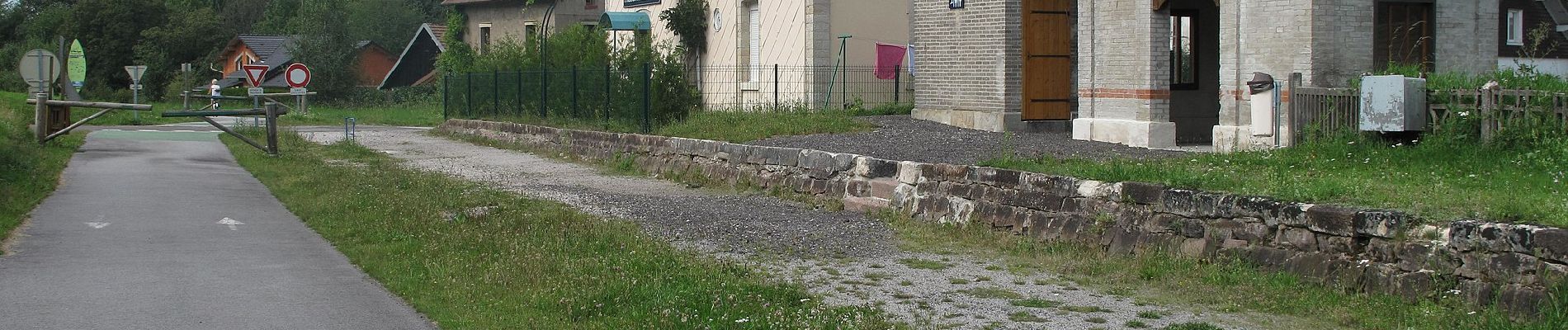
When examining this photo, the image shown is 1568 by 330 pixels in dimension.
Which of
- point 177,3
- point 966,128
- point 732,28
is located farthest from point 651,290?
point 177,3

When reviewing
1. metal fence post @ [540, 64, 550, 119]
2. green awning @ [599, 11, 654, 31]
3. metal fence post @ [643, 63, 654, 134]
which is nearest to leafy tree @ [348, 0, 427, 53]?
green awning @ [599, 11, 654, 31]

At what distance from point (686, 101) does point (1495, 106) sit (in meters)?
13.5

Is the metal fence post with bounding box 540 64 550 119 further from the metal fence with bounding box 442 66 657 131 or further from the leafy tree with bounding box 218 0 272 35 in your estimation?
the leafy tree with bounding box 218 0 272 35

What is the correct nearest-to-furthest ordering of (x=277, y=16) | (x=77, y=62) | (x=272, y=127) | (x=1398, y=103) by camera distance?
(x=1398, y=103) → (x=272, y=127) → (x=77, y=62) → (x=277, y=16)

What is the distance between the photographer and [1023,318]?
292 inches

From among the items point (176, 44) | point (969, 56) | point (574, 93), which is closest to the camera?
point (969, 56)

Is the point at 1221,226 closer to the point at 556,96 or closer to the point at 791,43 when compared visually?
the point at 791,43

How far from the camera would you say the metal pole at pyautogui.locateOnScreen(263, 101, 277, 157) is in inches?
800

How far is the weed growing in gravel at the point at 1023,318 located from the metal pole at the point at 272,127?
15454 millimetres

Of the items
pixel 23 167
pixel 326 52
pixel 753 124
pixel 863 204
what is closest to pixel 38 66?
pixel 23 167

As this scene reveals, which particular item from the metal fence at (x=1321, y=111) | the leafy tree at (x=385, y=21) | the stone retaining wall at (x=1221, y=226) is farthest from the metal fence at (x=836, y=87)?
the leafy tree at (x=385, y=21)

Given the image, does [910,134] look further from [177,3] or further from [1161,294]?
[177,3]

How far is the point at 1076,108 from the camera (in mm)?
19797

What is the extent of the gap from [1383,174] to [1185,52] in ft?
31.2
